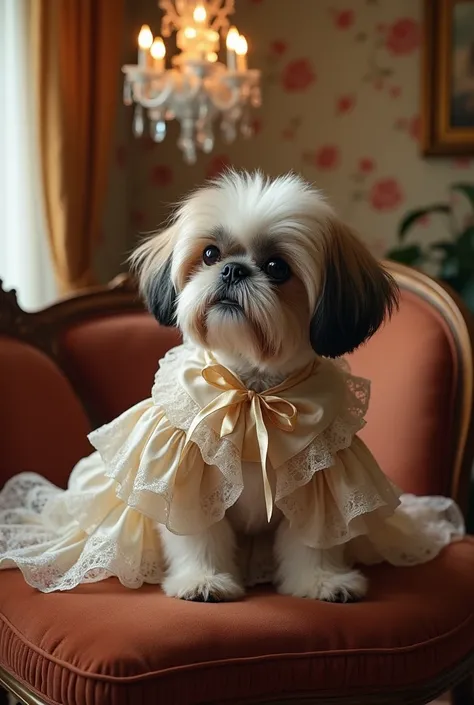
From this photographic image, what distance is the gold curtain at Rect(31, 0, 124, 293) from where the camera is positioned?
2.63m

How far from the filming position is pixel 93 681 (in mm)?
1110

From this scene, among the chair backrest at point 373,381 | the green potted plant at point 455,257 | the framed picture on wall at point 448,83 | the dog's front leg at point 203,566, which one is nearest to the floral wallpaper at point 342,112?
the framed picture on wall at point 448,83

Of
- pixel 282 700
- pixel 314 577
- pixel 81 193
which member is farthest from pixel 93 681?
pixel 81 193

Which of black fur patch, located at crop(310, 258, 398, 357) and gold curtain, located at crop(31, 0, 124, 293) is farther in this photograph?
gold curtain, located at crop(31, 0, 124, 293)

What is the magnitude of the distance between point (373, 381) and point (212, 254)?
613 mm

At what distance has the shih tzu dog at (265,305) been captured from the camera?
1.31 metres

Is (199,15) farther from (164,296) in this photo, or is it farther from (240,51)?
(164,296)

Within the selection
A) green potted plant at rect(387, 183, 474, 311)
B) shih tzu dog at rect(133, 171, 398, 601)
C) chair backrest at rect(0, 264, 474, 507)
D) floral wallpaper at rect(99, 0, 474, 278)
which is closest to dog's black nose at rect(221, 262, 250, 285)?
shih tzu dog at rect(133, 171, 398, 601)

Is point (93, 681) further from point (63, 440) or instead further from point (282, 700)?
point (63, 440)

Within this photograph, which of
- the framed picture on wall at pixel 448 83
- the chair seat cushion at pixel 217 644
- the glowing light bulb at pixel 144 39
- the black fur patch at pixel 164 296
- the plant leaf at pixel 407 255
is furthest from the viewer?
the framed picture on wall at pixel 448 83

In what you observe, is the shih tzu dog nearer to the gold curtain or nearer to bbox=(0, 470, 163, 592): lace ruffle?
bbox=(0, 470, 163, 592): lace ruffle

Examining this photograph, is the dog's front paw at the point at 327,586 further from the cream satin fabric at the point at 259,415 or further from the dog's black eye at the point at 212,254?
the dog's black eye at the point at 212,254

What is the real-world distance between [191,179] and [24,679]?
2.53 metres

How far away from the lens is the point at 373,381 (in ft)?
6.06
